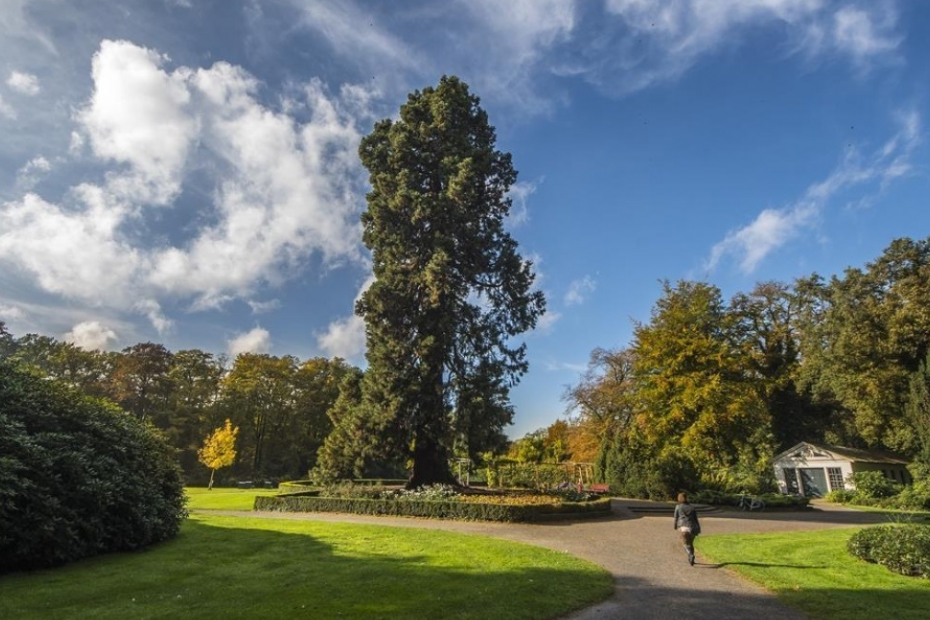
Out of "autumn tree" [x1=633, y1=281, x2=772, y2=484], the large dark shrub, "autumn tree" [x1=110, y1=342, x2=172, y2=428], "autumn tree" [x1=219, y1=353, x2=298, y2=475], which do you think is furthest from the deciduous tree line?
"autumn tree" [x1=110, y1=342, x2=172, y2=428]

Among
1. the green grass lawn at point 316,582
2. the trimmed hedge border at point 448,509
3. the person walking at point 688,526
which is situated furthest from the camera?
the trimmed hedge border at point 448,509

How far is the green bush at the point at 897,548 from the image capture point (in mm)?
9820

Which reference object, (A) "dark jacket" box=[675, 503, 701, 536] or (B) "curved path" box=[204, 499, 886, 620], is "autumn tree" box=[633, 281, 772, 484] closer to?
(B) "curved path" box=[204, 499, 886, 620]

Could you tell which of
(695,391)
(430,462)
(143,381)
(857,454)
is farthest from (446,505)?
(143,381)

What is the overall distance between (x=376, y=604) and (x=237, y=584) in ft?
9.93

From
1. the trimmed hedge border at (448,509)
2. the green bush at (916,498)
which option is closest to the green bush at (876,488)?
the green bush at (916,498)

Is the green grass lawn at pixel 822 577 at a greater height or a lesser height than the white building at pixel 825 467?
lesser

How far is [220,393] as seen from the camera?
176ft

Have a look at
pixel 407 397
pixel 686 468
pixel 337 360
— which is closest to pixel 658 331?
pixel 686 468

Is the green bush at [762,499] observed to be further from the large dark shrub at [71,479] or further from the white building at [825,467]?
the large dark shrub at [71,479]

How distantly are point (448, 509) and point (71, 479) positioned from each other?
1145cm

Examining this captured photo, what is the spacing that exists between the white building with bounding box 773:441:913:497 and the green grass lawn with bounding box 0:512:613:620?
109ft

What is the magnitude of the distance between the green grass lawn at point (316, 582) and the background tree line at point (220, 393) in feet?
137

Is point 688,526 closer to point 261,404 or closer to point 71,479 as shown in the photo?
point 71,479
